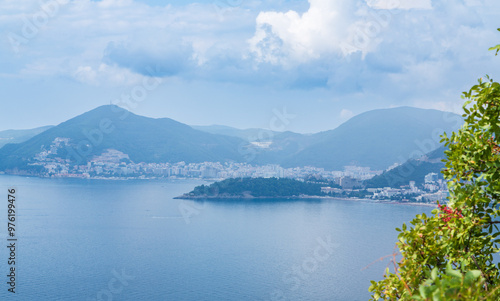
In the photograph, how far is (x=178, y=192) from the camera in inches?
2650

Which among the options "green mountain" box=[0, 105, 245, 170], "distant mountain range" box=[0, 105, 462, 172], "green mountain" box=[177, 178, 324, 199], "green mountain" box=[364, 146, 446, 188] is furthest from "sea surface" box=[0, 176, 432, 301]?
"distant mountain range" box=[0, 105, 462, 172]

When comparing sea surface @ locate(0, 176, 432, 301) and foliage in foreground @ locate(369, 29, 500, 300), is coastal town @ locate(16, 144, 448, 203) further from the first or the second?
foliage in foreground @ locate(369, 29, 500, 300)

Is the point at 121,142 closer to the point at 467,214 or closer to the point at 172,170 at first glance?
the point at 172,170

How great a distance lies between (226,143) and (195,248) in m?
88.7

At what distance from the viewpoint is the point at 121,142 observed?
10581 cm

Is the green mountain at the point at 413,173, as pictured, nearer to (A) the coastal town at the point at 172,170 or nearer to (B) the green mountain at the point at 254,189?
(A) the coastal town at the point at 172,170

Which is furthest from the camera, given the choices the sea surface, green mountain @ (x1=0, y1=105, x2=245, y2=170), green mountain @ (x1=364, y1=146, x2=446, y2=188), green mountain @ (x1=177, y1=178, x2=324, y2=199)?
green mountain @ (x1=0, y1=105, x2=245, y2=170)

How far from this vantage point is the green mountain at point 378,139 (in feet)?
349

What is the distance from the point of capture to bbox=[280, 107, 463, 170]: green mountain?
349ft

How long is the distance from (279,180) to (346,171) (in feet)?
121

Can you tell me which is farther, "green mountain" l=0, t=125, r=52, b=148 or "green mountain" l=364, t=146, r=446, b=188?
"green mountain" l=0, t=125, r=52, b=148

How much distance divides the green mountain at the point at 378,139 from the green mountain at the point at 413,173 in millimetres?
25831

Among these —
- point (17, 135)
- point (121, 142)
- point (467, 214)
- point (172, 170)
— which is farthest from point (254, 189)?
point (17, 135)

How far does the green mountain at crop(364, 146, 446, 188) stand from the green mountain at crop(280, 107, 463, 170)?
25831 mm
